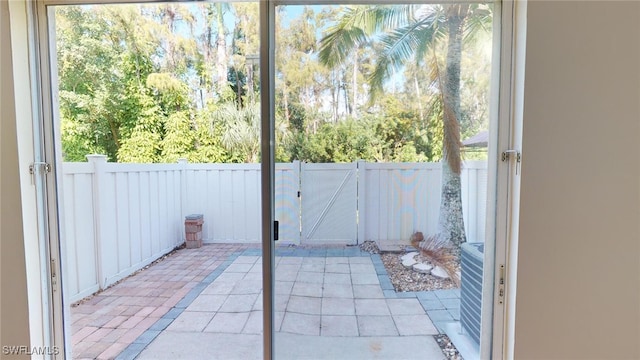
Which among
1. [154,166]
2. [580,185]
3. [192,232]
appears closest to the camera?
[580,185]

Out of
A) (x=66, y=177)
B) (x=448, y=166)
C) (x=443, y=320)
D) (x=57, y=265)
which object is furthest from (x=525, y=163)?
(x=66, y=177)

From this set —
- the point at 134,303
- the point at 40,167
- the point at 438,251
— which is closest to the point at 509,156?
the point at 438,251

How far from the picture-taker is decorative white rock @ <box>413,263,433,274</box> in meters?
1.28

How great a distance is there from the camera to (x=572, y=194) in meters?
1.06

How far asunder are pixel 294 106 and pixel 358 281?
887mm

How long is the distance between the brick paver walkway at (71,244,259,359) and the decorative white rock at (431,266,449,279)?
164cm

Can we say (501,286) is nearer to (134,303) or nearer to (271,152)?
(271,152)

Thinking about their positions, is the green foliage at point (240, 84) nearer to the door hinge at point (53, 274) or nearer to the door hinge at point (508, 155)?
the door hinge at point (508, 155)

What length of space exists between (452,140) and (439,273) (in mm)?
634

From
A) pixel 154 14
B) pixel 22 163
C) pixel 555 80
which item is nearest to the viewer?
pixel 555 80

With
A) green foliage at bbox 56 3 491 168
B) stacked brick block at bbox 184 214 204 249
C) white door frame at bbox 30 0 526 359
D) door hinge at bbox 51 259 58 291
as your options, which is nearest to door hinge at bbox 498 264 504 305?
Result: white door frame at bbox 30 0 526 359

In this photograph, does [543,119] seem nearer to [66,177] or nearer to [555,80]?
[555,80]

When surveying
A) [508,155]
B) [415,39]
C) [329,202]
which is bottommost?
[329,202]

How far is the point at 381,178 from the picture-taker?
126cm
